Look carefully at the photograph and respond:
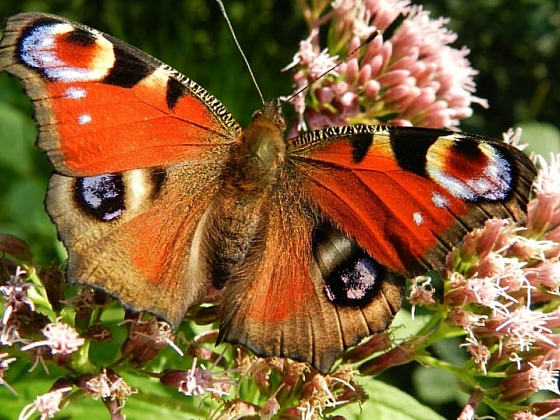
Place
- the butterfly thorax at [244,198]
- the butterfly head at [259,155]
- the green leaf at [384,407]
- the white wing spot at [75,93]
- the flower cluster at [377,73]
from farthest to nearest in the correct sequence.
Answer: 1. the flower cluster at [377,73]
2. the green leaf at [384,407]
3. the butterfly head at [259,155]
4. the butterfly thorax at [244,198]
5. the white wing spot at [75,93]

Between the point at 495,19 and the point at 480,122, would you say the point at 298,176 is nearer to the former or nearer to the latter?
the point at 480,122

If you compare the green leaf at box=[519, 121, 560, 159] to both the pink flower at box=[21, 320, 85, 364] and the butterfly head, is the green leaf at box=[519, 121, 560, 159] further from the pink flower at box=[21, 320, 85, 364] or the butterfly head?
the pink flower at box=[21, 320, 85, 364]

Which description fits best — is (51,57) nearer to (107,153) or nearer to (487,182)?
(107,153)

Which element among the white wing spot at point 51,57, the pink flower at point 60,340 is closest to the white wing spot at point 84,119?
the white wing spot at point 51,57

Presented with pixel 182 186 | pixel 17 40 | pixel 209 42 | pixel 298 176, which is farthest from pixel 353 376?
pixel 209 42

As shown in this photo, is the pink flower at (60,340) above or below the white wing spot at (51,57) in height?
below

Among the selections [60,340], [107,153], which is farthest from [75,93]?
[60,340]

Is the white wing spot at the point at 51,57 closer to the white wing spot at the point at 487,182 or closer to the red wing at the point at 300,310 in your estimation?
the red wing at the point at 300,310

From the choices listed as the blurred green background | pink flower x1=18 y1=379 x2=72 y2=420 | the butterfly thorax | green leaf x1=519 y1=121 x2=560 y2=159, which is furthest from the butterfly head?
green leaf x1=519 y1=121 x2=560 y2=159
